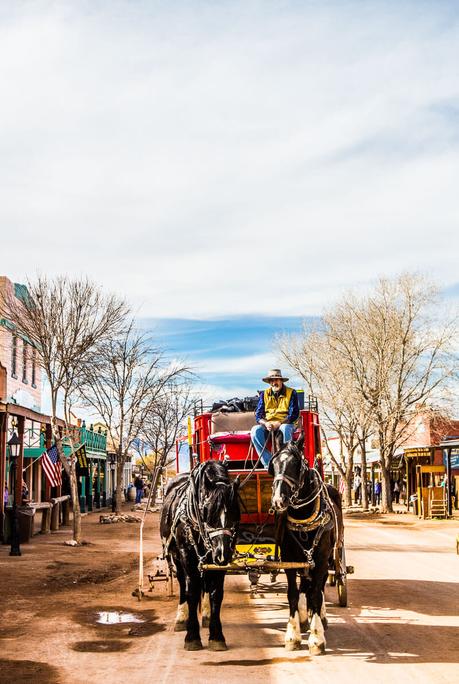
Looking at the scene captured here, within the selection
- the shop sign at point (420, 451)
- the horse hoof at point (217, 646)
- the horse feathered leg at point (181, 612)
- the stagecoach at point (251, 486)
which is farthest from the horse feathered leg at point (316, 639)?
the shop sign at point (420, 451)

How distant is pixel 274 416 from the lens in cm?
1052

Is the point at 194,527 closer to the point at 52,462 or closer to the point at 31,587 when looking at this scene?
the point at 31,587

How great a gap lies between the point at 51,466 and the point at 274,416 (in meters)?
16.3

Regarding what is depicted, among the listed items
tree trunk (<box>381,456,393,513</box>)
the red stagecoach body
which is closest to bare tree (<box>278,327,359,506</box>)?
tree trunk (<box>381,456,393,513</box>)

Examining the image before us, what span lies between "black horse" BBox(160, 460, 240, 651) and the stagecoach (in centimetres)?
24

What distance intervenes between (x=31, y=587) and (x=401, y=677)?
8748 mm

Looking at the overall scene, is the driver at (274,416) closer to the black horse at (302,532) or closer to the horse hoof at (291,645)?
the black horse at (302,532)

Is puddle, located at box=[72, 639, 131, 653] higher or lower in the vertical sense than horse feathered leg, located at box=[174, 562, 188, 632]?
lower

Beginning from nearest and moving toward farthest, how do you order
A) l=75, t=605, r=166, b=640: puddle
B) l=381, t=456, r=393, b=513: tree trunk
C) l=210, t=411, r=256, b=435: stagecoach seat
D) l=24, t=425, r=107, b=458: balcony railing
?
l=75, t=605, r=166, b=640: puddle < l=210, t=411, r=256, b=435: stagecoach seat < l=24, t=425, r=107, b=458: balcony railing < l=381, t=456, r=393, b=513: tree trunk

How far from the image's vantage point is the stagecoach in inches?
360

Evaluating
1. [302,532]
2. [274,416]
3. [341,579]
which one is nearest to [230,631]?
[302,532]

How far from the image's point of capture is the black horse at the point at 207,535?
834 centimetres

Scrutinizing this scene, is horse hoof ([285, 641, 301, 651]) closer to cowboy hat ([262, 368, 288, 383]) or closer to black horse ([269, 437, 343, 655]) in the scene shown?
black horse ([269, 437, 343, 655])

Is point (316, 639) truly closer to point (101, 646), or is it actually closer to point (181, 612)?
point (181, 612)
